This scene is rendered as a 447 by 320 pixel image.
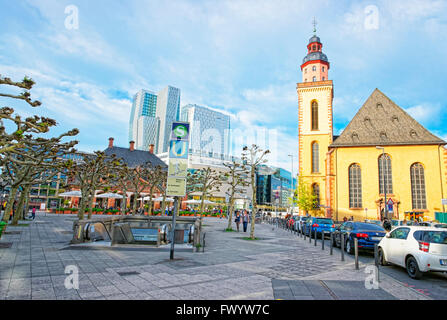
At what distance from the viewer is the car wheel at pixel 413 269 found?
8.15 meters

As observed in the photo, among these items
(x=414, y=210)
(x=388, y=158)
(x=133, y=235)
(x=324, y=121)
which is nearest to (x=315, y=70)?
(x=324, y=121)

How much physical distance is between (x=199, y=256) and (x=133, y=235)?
676 cm

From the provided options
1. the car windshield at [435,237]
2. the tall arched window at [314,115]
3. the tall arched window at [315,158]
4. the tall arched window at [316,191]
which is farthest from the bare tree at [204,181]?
the tall arched window at [314,115]

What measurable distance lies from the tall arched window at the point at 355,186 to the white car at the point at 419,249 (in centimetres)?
3550

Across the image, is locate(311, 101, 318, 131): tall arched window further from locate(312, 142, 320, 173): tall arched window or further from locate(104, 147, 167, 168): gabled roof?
locate(104, 147, 167, 168): gabled roof

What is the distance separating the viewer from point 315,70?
179 feet

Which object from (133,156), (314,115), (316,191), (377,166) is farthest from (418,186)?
(133,156)

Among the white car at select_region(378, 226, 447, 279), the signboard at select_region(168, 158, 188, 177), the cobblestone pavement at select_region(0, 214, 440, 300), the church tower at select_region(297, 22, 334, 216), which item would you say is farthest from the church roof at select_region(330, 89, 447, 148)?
the signboard at select_region(168, 158, 188, 177)

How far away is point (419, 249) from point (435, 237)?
0.56m

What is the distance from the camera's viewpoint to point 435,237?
8172 mm

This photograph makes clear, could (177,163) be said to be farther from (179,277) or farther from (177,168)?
(179,277)

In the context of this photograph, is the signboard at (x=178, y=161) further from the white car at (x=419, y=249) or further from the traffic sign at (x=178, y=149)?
the white car at (x=419, y=249)

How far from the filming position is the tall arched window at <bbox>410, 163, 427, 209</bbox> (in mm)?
40031

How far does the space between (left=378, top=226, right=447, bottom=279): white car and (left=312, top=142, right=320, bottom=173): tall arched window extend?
42034mm
